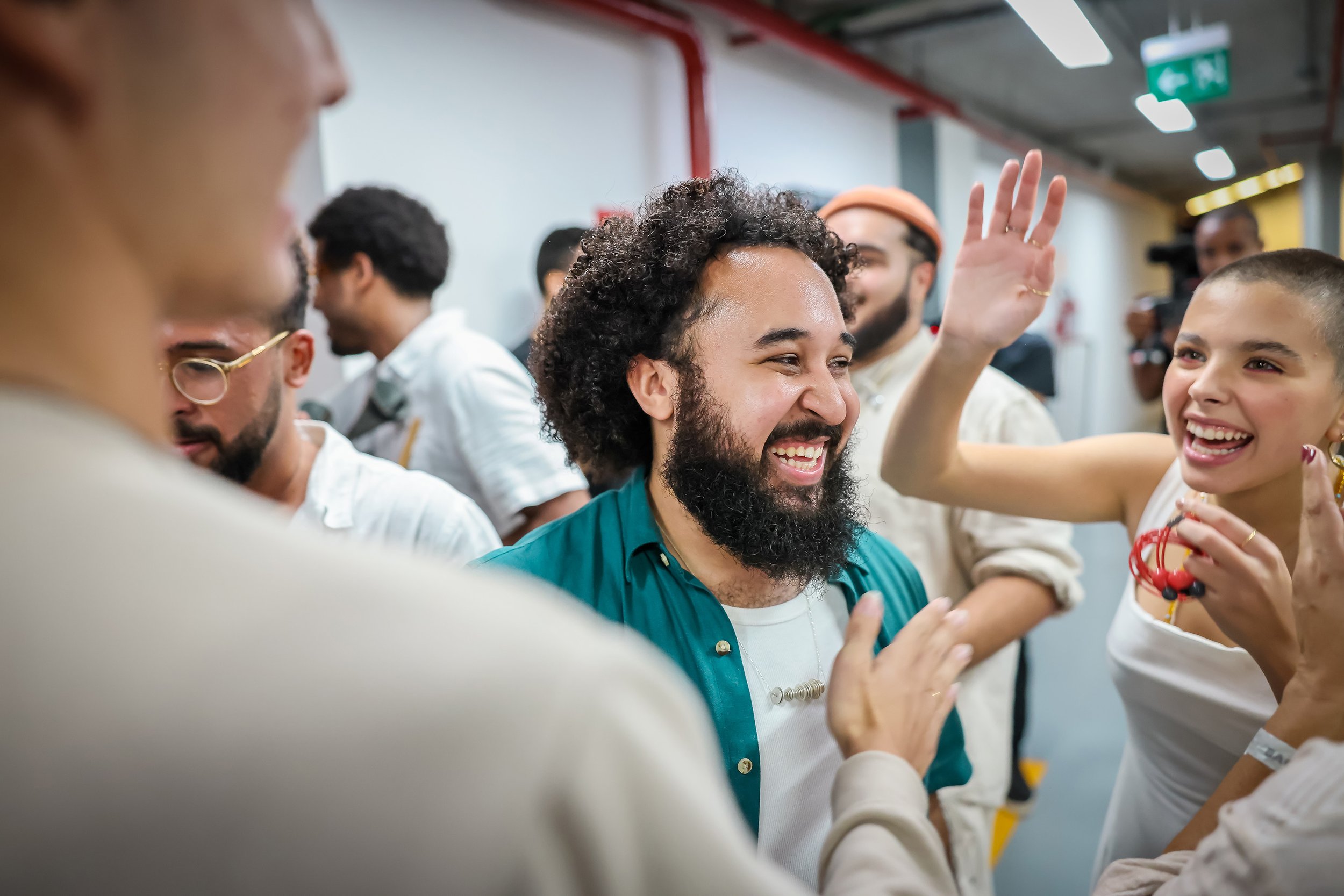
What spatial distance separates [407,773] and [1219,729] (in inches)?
64.9

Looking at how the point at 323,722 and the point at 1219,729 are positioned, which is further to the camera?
the point at 1219,729

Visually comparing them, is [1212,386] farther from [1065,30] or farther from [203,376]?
[1065,30]

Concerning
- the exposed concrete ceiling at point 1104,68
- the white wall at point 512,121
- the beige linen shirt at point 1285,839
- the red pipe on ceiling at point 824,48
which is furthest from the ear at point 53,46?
the exposed concrete ceiling at point 1104,68

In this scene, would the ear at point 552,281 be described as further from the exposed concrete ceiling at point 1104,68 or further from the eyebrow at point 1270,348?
the exposed concrete ceiling at point 1104,68

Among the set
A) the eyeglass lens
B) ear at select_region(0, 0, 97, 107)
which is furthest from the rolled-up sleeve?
ear at select_region(0, 0, 97, 107)

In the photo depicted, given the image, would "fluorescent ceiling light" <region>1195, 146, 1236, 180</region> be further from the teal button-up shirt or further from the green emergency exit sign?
the teal button-up shirt

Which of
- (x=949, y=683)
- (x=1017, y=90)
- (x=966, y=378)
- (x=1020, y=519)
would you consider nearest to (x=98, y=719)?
(x=949, y=683)

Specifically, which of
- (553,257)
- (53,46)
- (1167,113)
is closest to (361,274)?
(553,257)

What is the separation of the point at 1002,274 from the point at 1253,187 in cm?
1519

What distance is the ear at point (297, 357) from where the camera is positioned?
208 centimetres

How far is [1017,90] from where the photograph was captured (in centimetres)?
1009

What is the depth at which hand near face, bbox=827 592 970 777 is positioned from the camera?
1.16 m

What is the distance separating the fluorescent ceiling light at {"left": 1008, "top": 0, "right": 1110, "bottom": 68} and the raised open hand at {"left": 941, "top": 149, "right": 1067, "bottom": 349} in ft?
9.36

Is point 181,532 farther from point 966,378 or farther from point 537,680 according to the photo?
point 966,378
